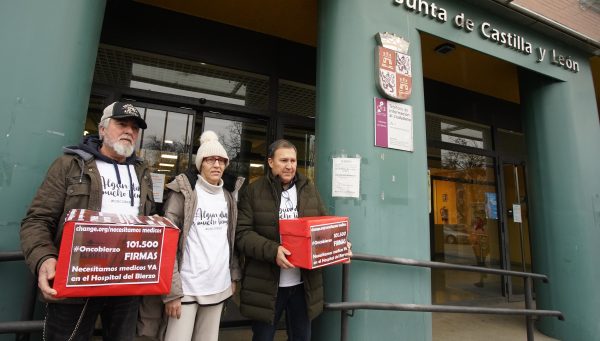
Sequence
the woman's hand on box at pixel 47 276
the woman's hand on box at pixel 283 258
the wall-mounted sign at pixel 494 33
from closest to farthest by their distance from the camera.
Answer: the woman's hand on box at pixel 47 276, the woman's hand on box at pixel 283 258, the wall-mounted sign at pixel 494 33

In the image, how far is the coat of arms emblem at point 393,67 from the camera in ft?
9.68

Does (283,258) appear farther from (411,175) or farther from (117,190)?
(411,175)

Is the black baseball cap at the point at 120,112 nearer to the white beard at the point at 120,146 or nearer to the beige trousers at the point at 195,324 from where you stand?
the white beard at the point at 120,146

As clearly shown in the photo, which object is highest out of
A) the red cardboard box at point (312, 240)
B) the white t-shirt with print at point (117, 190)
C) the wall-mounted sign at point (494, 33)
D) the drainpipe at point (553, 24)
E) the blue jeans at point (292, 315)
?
the drainpipe at point (553, 24)

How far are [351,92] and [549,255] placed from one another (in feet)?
11.5

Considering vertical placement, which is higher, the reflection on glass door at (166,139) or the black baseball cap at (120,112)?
the reflection on glass door at (166,139)

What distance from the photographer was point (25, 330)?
1558 millimetres

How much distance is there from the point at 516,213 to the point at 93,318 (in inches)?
262

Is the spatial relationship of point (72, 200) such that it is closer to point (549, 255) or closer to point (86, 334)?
point (86, 334)

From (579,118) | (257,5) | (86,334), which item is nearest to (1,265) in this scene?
(86,334)

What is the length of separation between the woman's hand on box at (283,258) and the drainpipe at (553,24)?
3.76 metres

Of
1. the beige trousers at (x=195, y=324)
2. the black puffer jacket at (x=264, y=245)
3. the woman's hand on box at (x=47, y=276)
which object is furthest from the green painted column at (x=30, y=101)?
the black puffer jacket at (x=264, y=245)

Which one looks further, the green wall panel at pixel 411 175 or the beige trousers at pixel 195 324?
the green wall panel at pixel 411 175

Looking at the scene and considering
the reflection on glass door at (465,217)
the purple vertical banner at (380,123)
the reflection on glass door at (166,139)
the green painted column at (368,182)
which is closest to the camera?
the green painted column at (368,182)
